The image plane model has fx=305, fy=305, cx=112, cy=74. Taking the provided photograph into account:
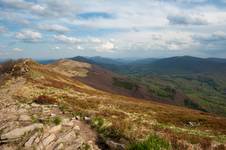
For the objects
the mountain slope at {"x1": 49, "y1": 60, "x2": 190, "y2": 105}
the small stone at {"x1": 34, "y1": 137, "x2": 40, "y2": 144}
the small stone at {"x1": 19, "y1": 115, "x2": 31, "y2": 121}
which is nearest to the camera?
the small stone at {"x1": 34, "y1": 137, "x2": 40, "y2": 144}

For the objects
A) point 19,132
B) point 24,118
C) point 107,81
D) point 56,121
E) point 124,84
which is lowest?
point 124,84

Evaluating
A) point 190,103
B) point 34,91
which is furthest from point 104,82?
point 34,91

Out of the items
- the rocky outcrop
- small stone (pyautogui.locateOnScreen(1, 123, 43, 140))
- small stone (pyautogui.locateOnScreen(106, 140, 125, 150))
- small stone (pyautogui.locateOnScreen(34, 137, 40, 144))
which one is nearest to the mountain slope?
the rocky outcrop

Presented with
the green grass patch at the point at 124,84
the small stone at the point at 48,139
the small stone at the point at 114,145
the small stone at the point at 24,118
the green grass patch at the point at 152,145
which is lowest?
the green grass patch at the point at 124,84

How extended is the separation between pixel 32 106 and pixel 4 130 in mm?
5516

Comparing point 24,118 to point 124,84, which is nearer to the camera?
point 24,118

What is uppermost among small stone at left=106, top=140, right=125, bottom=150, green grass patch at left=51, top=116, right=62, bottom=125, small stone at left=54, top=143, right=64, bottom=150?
green grass patch at left=51, top=116, right=62, bottom=125

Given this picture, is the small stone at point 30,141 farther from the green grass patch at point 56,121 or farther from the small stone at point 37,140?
the green grass patch at point 56,121

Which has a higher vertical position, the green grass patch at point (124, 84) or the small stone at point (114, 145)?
the small stone at point (114, 145)

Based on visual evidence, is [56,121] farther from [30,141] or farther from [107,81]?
[107,81]

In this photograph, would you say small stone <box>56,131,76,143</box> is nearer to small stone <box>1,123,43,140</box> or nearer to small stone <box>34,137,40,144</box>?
small stone <box>34,137,40,144</box>

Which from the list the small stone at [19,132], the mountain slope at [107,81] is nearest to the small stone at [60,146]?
the small stone at [19,132]

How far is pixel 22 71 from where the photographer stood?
71.0 meters

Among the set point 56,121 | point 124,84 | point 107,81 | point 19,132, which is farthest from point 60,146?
point 124,84
